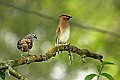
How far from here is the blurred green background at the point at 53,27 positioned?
430 centimetres

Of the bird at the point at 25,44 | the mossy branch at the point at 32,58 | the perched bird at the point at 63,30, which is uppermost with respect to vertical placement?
the perched bird at the point at 63,30

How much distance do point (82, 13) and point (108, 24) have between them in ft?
1.44

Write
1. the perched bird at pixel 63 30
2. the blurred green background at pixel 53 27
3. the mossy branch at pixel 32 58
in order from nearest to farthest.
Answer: the mossy branch at pixel 32 58 → the perched bird at pixel 63 30 → the blurred green background at pixel 53 27

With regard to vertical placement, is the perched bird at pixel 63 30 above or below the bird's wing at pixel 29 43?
above

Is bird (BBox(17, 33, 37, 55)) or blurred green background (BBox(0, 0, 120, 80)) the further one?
blurred green background (BBox(0, 0, 120, 80))

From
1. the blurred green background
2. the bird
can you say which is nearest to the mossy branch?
the bird

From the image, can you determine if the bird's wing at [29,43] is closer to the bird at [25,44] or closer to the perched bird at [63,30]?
the bird at [25,44]

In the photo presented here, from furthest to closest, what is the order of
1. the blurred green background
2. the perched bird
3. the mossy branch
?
the blurred green background
the perched bird
the mossy branch

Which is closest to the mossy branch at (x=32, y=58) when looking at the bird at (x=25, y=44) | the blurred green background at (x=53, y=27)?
the bird at (x=25, y=44)

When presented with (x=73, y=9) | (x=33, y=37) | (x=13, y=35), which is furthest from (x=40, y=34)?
(x=33, y=37)

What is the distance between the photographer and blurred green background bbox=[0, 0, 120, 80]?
430 centimetres

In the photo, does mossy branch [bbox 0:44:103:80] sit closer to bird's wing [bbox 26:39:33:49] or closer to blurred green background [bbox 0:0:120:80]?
bird's wing [bbox 26:39:33:49]

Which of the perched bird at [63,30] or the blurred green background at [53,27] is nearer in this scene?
the perched bird at [63,30]

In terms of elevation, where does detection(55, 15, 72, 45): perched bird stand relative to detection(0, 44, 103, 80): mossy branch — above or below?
above
